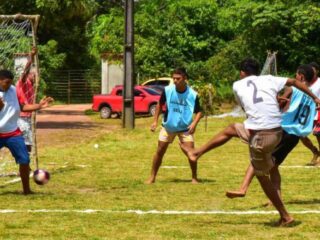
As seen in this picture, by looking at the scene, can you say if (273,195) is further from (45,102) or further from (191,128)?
(191,128)

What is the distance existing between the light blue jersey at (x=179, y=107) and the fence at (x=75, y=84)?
41740 mm

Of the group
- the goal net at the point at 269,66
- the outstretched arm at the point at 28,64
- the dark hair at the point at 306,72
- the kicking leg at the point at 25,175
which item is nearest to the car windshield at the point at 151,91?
the goal net at the point at 269,66

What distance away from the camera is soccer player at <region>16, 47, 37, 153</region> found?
43.9 ft

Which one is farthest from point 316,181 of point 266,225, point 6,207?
point 6,207

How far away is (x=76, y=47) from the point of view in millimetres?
54750

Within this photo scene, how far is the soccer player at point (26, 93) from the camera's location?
527 inches

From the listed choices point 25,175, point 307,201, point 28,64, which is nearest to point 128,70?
point 28,64

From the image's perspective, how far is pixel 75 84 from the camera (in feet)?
179

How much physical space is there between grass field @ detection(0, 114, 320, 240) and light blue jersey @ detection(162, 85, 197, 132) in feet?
2.99

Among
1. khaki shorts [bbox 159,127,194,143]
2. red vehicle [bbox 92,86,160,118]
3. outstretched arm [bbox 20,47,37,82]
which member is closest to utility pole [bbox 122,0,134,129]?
Answer: red vehicle [bbox 92,86,160,118]

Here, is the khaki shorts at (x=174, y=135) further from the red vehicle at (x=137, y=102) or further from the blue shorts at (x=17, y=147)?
the red vehicle at (x=137, y=102)

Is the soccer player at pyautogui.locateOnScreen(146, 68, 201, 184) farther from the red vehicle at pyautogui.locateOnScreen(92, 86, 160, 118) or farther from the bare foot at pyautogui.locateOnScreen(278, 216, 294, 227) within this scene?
the red vehicle at pyautogui.locateOnScreen(92, 86, 160, 118)

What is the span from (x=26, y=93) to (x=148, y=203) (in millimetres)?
4185

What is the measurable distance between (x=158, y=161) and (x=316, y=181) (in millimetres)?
2548
